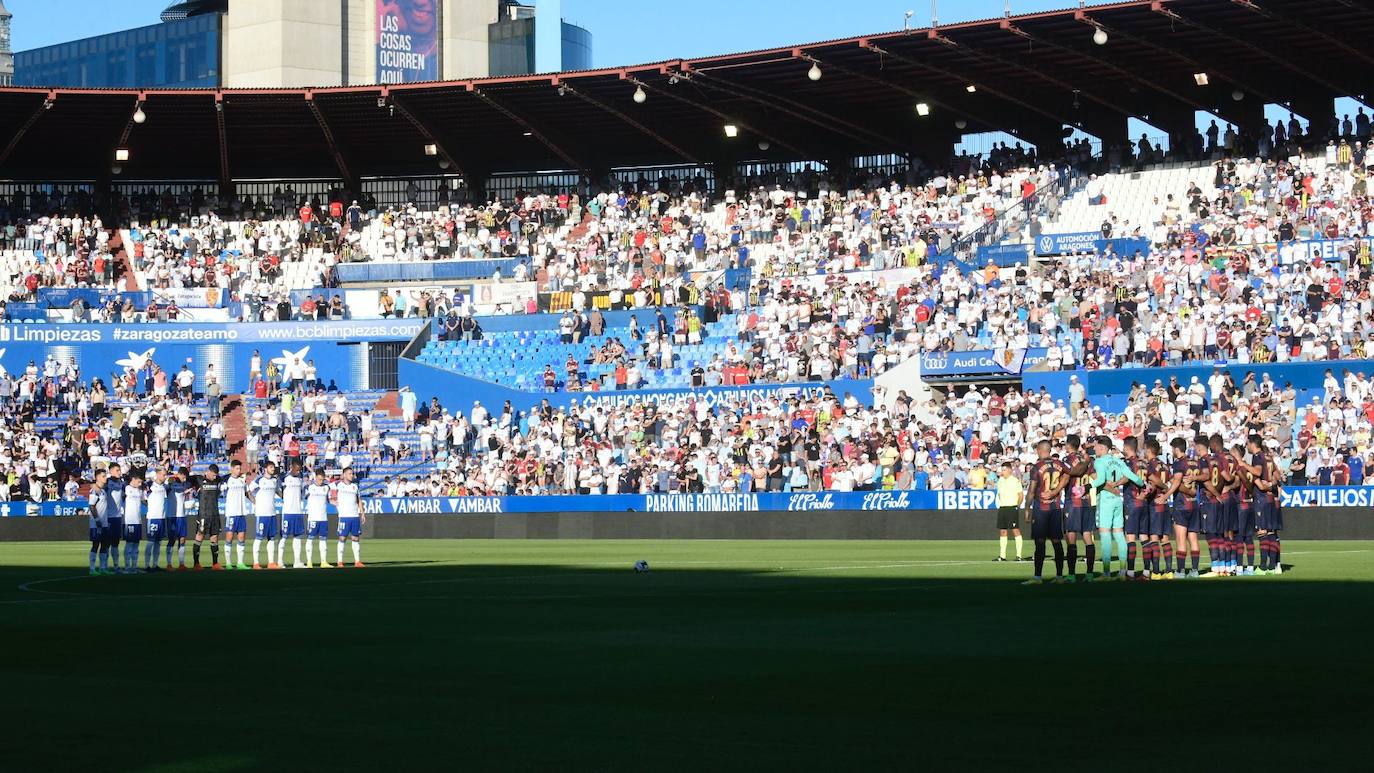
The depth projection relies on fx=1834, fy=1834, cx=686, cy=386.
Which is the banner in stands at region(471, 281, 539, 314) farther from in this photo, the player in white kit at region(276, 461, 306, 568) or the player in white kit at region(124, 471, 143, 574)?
the player in white kit at region(124, 471, 143, 574)

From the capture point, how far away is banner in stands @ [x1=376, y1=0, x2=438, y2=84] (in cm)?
10094

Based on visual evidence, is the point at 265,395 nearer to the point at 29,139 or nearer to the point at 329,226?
the point at 329,226

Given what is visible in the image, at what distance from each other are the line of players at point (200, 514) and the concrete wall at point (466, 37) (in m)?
73.9

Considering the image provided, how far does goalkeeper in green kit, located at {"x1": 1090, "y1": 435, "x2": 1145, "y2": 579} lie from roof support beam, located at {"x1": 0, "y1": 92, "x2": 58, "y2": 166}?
47.5 meters

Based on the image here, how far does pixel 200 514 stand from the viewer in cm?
3105

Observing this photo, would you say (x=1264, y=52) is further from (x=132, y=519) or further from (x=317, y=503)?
(x=132, y=519)

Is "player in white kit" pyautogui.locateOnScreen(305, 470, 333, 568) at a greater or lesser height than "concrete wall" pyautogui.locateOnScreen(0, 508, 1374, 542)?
greater

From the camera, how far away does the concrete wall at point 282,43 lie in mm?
96062

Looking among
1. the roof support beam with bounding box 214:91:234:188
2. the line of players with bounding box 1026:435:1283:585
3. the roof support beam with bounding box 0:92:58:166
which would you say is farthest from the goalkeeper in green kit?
the roof support beam with bounding box 0:92:58:166

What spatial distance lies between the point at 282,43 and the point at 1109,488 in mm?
80085

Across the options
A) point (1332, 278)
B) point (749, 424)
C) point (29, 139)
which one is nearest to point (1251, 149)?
point (1332, 278)

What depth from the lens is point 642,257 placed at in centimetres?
6131

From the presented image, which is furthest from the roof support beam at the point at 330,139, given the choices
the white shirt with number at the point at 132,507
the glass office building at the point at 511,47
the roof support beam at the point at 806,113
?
the glass office building at the point at 511,47

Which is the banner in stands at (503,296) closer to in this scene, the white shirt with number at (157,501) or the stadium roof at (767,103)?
the stadium roof at (767,103)
